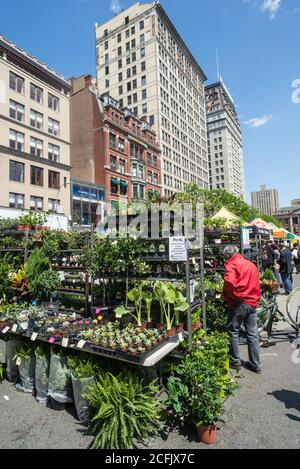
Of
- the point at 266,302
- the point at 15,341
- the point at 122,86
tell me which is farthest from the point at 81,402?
the point at 122,86

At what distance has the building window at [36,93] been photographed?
102 feet

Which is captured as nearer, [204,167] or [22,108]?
[22,108]

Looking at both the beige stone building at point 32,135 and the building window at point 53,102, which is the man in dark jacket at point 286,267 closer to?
the beige stone building at point 32,135

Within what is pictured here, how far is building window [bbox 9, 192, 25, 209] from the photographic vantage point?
27.7 meters

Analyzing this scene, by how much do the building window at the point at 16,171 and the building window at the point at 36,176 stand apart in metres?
1.16

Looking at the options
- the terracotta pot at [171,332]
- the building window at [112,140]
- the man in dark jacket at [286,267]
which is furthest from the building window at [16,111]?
the terracotta pot at [171,332]

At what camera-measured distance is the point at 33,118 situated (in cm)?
3109

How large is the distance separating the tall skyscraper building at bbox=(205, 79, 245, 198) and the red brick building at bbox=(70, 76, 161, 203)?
6281 cm

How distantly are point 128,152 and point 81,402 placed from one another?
43164 millimetres

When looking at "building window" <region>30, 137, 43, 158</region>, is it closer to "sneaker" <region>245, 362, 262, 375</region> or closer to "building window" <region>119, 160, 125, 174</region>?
"building window" <region>119, 160, 125, 174</region>

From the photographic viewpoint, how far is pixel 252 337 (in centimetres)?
490

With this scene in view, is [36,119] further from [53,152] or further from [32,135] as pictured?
[53,152]

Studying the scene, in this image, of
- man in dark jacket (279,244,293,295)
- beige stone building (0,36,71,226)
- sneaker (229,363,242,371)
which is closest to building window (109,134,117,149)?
beige stone building (0,36,71,226)
